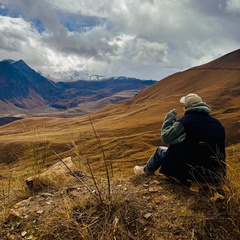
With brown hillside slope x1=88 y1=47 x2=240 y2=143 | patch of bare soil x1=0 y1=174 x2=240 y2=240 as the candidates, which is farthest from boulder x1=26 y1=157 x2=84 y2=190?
brown hillside slope x1=88 y1=47 x2=240 y2=143

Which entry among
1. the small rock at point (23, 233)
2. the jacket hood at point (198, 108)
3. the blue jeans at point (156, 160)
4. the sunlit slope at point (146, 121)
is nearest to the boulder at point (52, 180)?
the sunlit slope at point (146, 121)

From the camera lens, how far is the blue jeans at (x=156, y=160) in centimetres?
489

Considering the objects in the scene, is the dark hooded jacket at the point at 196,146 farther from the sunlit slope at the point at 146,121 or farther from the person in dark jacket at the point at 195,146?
the sunlit slope at the point at 146,121

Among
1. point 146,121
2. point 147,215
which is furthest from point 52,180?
point 146,121

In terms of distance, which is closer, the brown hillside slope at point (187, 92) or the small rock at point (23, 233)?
the small rock at point (23, 233)

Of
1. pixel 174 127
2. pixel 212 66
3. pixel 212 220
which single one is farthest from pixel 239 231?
pixel 212 66

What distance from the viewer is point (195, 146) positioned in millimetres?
4102

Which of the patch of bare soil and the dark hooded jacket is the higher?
the dark hooded jacket

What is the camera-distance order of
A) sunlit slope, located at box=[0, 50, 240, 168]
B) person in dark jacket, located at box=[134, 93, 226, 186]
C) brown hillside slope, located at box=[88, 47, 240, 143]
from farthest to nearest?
brown hillside slope, located at box=[88, 47, 240, 143], sunlit slope, located at box=[0, 50, 240, 168], person in dark jacket, located at box=[134, 93, 226, 186]

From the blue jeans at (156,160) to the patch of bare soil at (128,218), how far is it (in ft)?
2.68

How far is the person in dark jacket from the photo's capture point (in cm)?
407

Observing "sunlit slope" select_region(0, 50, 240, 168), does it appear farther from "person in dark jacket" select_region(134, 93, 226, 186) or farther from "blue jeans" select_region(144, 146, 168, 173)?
"blue jeans" select_region(144, 146, 168, 173)

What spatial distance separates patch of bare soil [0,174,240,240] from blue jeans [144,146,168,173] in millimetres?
818

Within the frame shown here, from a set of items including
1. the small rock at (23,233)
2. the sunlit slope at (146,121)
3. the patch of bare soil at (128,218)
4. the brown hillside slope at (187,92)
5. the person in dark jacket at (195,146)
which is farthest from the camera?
the brown hillside slope at (187,92)
